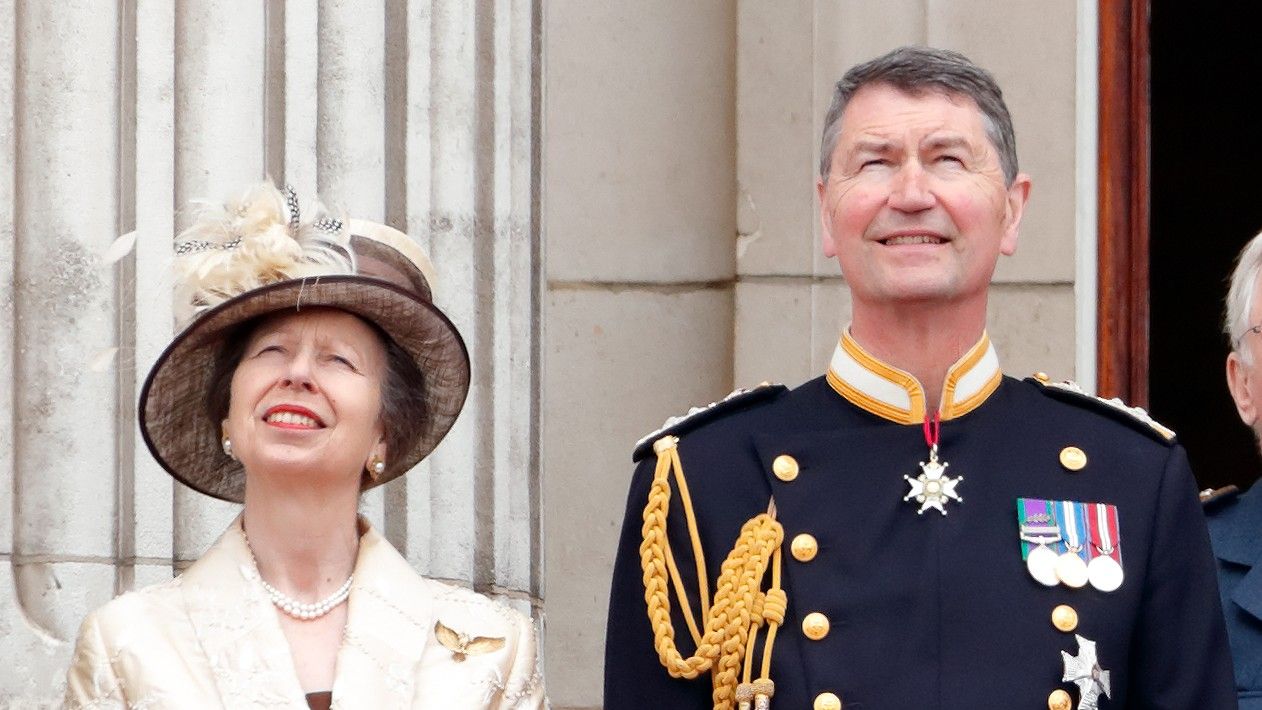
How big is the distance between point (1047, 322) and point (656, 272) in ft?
2.89

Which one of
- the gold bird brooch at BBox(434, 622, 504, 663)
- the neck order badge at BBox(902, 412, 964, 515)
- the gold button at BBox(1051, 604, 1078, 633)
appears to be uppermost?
the neck order badge at BBox(902, 412, 964, 515)

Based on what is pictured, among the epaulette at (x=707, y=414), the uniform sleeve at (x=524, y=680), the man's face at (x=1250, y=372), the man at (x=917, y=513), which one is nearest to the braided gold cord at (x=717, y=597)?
the man at (x=917, y=513)

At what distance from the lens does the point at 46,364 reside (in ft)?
14.1

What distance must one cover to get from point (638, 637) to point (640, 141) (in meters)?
2.24

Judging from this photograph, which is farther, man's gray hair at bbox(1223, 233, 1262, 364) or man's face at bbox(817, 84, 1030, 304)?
man's gray hair at bbox(1223, 233, 1262, 364)

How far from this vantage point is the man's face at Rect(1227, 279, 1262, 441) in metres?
3.95

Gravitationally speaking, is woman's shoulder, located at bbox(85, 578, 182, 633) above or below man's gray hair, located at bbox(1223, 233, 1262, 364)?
below

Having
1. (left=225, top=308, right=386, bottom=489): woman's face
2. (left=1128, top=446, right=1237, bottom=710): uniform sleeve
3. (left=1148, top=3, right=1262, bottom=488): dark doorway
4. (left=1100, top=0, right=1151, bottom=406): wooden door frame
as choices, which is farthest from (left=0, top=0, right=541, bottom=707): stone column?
(left=1148, top=3, right=1262, bottom=488): dark doorway

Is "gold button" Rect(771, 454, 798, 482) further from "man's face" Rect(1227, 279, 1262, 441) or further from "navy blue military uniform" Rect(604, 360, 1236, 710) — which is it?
"man's face" Rect(1227, 279, 1262, 441)

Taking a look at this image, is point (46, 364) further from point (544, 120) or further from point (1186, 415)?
point (1186, 415)

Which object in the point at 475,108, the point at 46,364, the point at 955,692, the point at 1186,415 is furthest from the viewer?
the point at 1186,415

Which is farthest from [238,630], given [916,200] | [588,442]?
[588,442]

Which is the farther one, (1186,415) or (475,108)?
(1186,415)

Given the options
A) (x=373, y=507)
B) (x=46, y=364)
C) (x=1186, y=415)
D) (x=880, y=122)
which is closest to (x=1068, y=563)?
(x=880, y=122)
